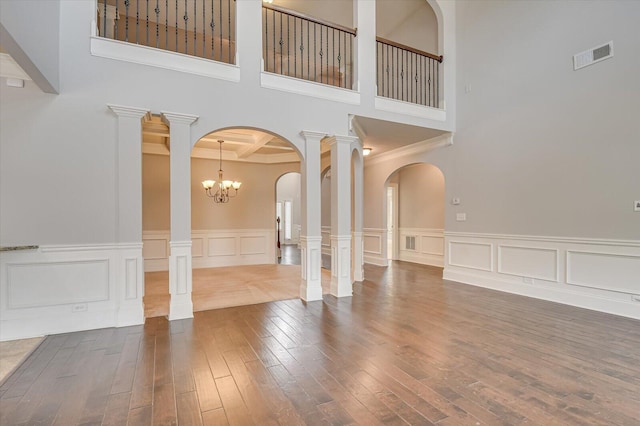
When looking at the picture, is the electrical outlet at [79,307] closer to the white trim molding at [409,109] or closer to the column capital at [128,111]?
the column capital at [128,111]

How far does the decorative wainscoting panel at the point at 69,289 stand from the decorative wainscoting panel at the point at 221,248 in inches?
147

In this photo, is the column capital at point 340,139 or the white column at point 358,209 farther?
the white column at point 358,209

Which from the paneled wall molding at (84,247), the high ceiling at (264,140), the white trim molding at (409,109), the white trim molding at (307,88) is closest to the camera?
the paneled wall molding at (84,247)

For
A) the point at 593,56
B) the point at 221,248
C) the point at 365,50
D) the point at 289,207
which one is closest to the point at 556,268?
the point at 593,56

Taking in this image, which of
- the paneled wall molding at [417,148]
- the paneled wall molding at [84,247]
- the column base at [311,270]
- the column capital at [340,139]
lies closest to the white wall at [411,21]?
the paneled wall molding at [417,148]

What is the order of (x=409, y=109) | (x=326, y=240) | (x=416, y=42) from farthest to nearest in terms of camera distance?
(x=326, y=240) → (x=416, y=42) → (x=409, y=109)

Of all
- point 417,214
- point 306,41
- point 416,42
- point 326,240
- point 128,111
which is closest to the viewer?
point 128,111

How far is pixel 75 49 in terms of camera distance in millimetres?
3373

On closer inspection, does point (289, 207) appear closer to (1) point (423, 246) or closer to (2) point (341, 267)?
(1) point (423, 246)

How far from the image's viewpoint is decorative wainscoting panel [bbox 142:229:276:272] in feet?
23.0

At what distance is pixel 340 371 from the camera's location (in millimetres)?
2459

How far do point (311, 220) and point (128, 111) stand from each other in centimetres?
264

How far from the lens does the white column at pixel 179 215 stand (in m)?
3.72

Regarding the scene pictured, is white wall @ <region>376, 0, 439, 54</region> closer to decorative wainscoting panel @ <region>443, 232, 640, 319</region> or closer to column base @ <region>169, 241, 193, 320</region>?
decorative wainscoting panel @ <region>443, 232, 640, 319</region>
